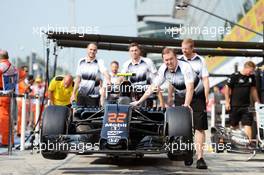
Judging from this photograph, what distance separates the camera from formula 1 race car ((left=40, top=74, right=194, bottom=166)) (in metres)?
6.64

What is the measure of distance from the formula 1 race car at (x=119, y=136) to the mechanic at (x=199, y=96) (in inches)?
25.5

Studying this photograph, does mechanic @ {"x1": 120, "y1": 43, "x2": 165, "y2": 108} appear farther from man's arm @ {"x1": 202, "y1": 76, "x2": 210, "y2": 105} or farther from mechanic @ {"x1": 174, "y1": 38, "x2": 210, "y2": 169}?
man's arm @ {"x1": 202, "y1": 76, "x2": 210, "y2": 105}

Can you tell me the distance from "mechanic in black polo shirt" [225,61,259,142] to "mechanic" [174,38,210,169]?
2617 mm

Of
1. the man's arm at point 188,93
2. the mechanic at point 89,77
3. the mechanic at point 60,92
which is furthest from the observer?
the mechanic at point 60,92

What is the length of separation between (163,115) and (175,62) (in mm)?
756

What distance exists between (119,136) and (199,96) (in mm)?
1848

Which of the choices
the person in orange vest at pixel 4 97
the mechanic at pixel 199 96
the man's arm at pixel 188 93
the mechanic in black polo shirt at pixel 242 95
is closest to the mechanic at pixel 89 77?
the mechanic at pixel 199 96

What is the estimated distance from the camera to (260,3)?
2338 cm

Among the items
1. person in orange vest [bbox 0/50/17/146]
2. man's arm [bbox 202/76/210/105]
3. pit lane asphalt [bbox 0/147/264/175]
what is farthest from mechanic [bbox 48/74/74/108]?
man's arm [bbox 202/76/210/105]

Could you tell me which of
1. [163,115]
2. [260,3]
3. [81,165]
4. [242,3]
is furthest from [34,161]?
[242,3]

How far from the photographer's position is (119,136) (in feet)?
22.4

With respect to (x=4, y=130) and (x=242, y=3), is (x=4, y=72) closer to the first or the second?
(x=4, y=130)

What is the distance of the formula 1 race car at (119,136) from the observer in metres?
6.64

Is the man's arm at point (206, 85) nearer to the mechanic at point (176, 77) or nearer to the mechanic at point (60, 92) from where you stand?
the mechanic at point (176, 77)
